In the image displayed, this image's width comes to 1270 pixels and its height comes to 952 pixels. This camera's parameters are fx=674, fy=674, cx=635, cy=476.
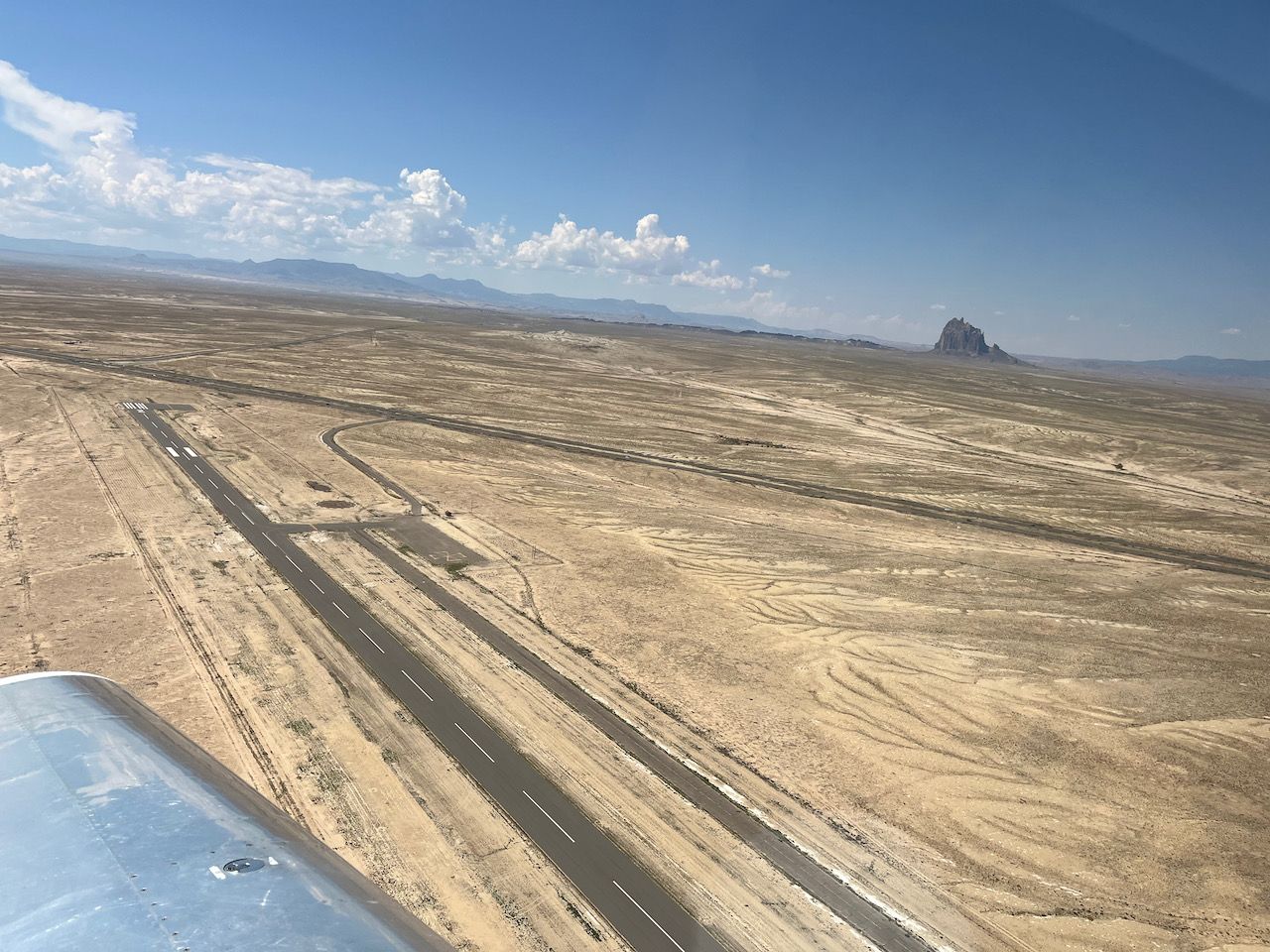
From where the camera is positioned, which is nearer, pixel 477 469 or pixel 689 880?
pixel 689 880

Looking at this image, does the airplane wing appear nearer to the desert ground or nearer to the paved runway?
the desert ground

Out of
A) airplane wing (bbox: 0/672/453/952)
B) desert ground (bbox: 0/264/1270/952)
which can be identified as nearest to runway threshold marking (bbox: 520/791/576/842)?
desert ground (bbox: 0/264/1270/952)

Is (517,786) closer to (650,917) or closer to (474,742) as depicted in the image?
(474,742)

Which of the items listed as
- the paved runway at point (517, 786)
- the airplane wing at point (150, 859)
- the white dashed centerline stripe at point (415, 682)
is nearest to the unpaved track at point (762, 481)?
the paved runway at point (517, 786)

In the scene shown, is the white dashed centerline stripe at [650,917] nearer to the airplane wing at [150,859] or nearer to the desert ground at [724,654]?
the desert ground at [724,654]

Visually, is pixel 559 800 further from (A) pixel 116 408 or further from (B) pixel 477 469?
(A) pixel 116 408

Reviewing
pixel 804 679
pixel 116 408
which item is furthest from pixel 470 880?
pixel 116 408

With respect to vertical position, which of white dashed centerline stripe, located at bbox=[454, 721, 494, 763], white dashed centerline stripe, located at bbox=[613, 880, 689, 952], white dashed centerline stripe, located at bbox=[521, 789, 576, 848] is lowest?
white dashed centerline stripe, located at bbox=[613, 880, 689, 952]
